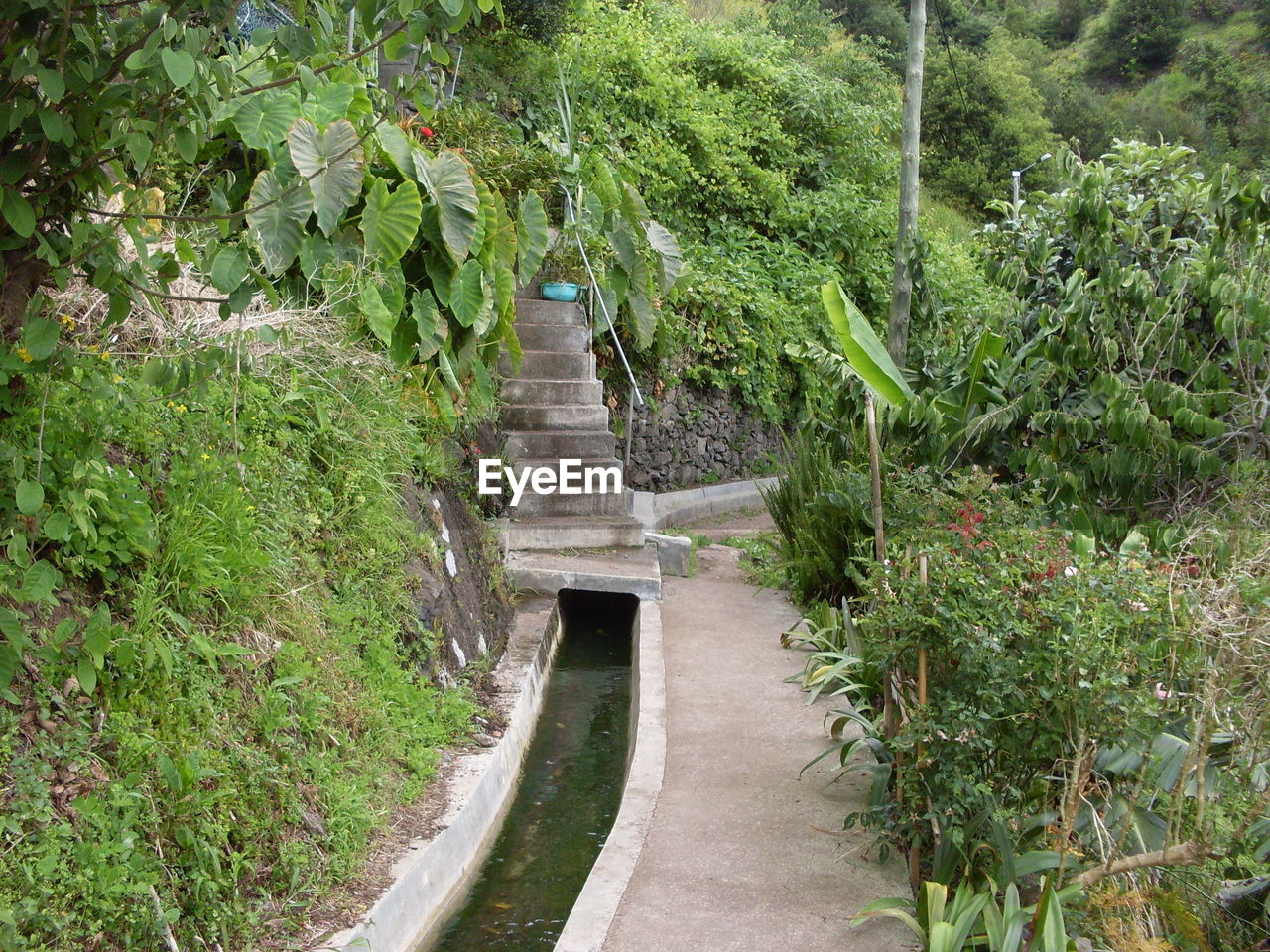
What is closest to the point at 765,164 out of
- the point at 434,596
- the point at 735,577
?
the point at 735,577

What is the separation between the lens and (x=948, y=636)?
3967mm

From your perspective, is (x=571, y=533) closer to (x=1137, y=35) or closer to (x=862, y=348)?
(x=862, y=348)

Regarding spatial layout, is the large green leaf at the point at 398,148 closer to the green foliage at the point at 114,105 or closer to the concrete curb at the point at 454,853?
the green foliage at the point at 114,105

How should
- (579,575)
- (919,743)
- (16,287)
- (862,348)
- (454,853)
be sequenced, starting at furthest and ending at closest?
(579,575), (862,348), (454,853), (919,743), (16,287)

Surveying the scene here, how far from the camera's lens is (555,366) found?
11.2 meters

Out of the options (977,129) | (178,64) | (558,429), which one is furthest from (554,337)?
(977,129)

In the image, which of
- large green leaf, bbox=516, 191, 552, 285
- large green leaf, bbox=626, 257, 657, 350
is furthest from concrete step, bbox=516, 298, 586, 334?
large green leaf, bbox=516, 191, 552, 285

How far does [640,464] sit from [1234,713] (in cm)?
1023

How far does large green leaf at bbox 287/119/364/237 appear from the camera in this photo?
5.04 m

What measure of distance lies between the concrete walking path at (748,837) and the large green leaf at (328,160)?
320 cm

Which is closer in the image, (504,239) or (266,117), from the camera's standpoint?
(266,117)

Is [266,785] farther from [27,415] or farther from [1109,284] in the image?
[1109,284]

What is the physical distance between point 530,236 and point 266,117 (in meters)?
A: 2.78

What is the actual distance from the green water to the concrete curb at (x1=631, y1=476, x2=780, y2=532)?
3630 mm
